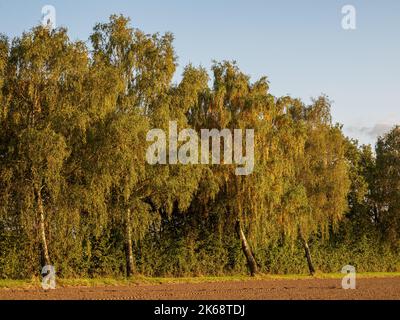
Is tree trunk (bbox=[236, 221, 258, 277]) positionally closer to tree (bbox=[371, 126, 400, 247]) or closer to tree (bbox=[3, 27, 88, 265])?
tree (bbox=[3, 27, 88, 265])

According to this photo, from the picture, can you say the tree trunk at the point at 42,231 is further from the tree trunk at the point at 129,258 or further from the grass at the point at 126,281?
the tree trunk at the point at 129,258

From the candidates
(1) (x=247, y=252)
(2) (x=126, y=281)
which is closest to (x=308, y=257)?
(1) (x=247, y=252)

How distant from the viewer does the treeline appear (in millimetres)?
31453

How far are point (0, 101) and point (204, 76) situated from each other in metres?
13.2
